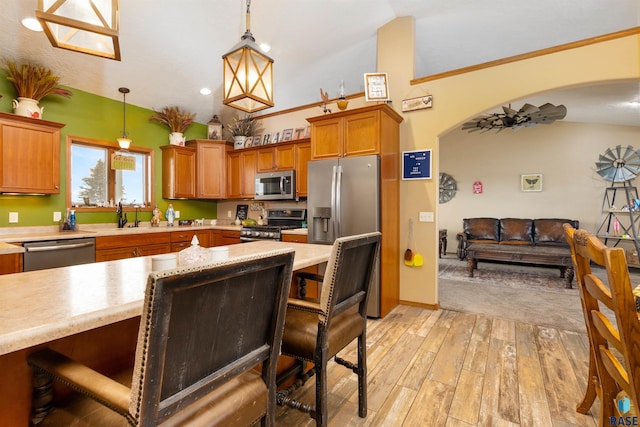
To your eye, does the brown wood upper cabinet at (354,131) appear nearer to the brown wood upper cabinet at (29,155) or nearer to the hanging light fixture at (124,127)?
the hanging light fixture at (124,127)

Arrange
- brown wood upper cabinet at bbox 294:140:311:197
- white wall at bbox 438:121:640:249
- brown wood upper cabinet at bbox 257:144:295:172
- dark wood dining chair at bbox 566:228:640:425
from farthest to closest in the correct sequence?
white wall at bbox 438:121:640:249 < brown wood upper cabinet at bbox 257:144:295:172 < brown wood upper cabinet at bbox 294:140:311:197 < dark wood dining chair at bbox 566:228:640:425

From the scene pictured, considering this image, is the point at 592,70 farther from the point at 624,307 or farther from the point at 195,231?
the point at 195,231

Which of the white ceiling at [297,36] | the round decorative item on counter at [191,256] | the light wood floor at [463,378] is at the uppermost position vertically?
the white ceiling at [297,36]

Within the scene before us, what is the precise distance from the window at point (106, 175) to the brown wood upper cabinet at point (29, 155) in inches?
17.1

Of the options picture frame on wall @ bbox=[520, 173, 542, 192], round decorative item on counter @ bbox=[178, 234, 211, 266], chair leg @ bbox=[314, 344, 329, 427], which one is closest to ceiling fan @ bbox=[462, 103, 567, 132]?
picture frame on wall @ bbox=[520, 173, 542, 192]

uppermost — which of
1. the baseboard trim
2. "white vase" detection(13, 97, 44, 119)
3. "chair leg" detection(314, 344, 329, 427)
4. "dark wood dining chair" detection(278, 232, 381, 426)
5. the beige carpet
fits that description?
"white vase" detection(13, 97, 44, 119)

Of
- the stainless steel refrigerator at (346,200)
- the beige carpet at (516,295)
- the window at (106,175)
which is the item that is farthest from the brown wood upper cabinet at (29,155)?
the beige carpet at (516,295)

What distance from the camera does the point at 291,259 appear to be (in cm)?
95

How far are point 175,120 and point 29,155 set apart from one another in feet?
6.22

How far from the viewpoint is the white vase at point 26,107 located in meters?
3.22

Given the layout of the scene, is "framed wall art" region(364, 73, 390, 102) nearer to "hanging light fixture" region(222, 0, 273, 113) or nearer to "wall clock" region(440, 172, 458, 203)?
"hanging light fixture" region(222, 0, 273, 113)

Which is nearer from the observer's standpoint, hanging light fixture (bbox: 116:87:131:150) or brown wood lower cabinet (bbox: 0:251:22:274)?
brown wood lower cabinet (bbox: 0:251:22:274)

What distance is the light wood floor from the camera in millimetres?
1726

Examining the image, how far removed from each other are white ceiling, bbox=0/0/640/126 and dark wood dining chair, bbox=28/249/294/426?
314 centimetres
